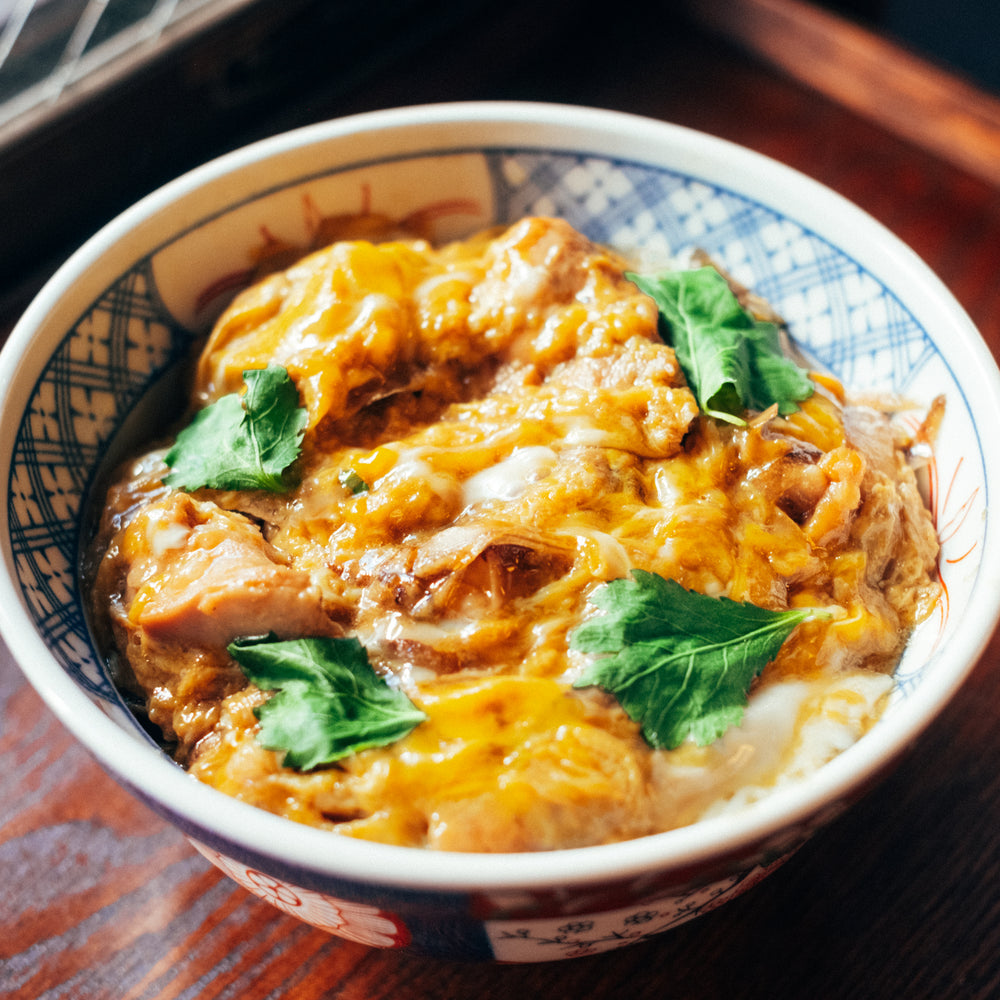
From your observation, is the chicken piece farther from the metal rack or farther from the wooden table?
the metal rack

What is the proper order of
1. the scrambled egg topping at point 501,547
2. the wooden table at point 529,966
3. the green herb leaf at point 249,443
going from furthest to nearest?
the green herb leaf at point 249,443 < the wooden table at point 529,966 < the scrambled egg topping at point 501,547

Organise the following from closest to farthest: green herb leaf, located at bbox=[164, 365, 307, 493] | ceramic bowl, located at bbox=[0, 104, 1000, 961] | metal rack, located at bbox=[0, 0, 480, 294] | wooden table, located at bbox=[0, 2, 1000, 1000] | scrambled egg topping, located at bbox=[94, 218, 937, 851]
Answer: ceramic bowl, located at bbox=[0, 104, 1000, 961] < scrambled egg topping, located at bbox=[94, 218, 937, 851] < wooden table, located at bbox=[0, 2, 1000, 1000] < green herb leaf, located at bbox=[164, 365, 307, 493] < metal rack, located at bbox=[0, 0, 480, 294]

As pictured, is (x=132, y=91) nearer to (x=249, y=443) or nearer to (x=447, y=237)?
(x=447, y=237)

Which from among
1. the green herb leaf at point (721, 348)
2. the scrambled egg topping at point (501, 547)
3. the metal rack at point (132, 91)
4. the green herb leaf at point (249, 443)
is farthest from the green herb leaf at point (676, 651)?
the metal rack at point (132, 91)

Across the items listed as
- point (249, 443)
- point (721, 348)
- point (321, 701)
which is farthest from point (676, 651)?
point (249, 443)

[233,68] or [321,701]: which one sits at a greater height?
[233,68]

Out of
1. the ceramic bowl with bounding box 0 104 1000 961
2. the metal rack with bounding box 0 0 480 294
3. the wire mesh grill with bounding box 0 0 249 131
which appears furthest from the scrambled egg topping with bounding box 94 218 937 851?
the wire mesh grill with bounding box 0 0 249 131

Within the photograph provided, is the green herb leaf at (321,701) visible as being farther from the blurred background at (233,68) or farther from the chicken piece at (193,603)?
the blurred background at (233,68)
